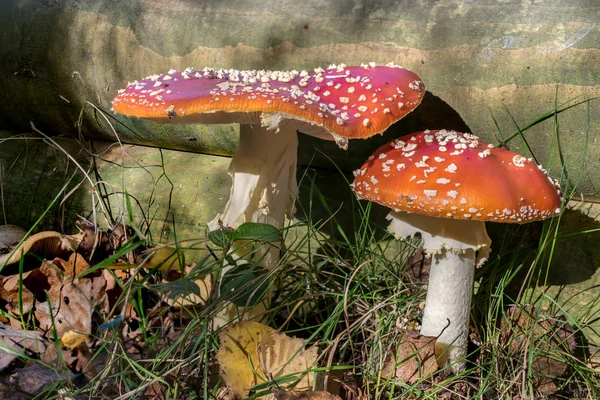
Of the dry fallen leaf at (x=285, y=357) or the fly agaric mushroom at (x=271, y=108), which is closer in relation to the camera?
the fly agaric mushroom at (x=271, y=108)

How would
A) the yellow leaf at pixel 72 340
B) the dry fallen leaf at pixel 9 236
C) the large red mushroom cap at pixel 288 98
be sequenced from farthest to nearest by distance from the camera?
1. the dry fallen leaf at pixel 9 236
2. the yellow leaf at pixel 72 340
3. the large red mushroom cap at pixel 288 98

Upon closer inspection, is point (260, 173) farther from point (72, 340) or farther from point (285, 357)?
point (72, 340)

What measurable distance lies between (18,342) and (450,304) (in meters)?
Result: 1.51

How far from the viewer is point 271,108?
148 centimetres

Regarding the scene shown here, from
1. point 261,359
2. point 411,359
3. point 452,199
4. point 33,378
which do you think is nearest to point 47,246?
point 33,378

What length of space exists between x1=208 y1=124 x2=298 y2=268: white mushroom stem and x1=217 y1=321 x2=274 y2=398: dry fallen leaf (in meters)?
0.38

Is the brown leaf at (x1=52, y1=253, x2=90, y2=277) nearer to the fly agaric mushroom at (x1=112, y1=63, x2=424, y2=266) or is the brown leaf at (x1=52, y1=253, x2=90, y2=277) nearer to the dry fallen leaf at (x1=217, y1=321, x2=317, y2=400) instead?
the fly agaric mushroom at (x1=112, y1=63, x2=424, y2=266)

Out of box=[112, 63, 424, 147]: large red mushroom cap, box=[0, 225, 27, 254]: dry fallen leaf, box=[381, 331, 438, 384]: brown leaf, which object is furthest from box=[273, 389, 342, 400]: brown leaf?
Answer: box=[0, 225, 27, 254]: dry fallen leaf

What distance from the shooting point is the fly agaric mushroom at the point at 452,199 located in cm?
154

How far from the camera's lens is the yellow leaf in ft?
6.53

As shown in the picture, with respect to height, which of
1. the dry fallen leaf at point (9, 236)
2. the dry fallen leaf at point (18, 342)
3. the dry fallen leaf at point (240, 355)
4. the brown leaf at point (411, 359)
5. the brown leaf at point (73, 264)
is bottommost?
the dry fallen leaf at point (18, 342)

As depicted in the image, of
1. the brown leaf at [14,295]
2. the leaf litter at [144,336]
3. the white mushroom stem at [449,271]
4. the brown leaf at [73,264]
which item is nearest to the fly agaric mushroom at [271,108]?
the leaf litter at [144,336]

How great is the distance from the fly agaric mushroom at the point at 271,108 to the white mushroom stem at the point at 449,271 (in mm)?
362

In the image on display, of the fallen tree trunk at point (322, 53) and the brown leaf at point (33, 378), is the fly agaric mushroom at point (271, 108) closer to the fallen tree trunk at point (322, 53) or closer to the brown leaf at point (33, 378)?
the fallen tree trunk at point (322, 53)
